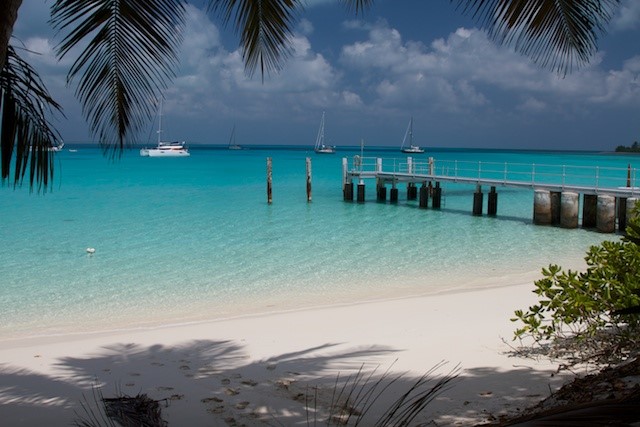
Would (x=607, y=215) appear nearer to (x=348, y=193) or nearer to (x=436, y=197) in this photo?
(x=436, y=197)

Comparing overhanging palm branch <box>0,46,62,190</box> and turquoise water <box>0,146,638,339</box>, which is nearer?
overhanging palm branch <box>0,46,62,190</box>

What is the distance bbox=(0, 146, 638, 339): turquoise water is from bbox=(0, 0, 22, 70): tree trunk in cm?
698

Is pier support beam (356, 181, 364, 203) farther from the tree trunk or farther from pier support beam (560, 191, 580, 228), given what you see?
the tree trunk

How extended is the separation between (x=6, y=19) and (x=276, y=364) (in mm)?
4198

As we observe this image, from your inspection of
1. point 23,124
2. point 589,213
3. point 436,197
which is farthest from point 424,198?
point 23,124

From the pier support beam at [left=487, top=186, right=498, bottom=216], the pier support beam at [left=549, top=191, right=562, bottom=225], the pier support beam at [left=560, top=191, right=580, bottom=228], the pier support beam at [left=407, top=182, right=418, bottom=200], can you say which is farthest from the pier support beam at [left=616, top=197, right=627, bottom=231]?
the pier support beam at [left=407, top=182, right=418, bottom=200]

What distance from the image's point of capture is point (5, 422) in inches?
175

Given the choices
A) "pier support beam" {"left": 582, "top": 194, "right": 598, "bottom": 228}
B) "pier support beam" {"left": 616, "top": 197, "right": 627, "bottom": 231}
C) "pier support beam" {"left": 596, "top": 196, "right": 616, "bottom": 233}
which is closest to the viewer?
"pier support beam" {"left": 596, "top": 196, "right": 616, "bottom": 233}

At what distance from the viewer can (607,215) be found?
1930 cm

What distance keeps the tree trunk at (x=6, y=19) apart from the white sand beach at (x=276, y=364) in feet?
8.99

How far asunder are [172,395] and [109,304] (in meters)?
6.07

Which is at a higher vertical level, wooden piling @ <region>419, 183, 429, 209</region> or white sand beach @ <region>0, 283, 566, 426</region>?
wooden piling @ <region>419, 183, 429, 209</region>

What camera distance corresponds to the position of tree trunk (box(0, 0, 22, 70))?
2.74 meters

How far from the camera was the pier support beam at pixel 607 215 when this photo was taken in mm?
19297
